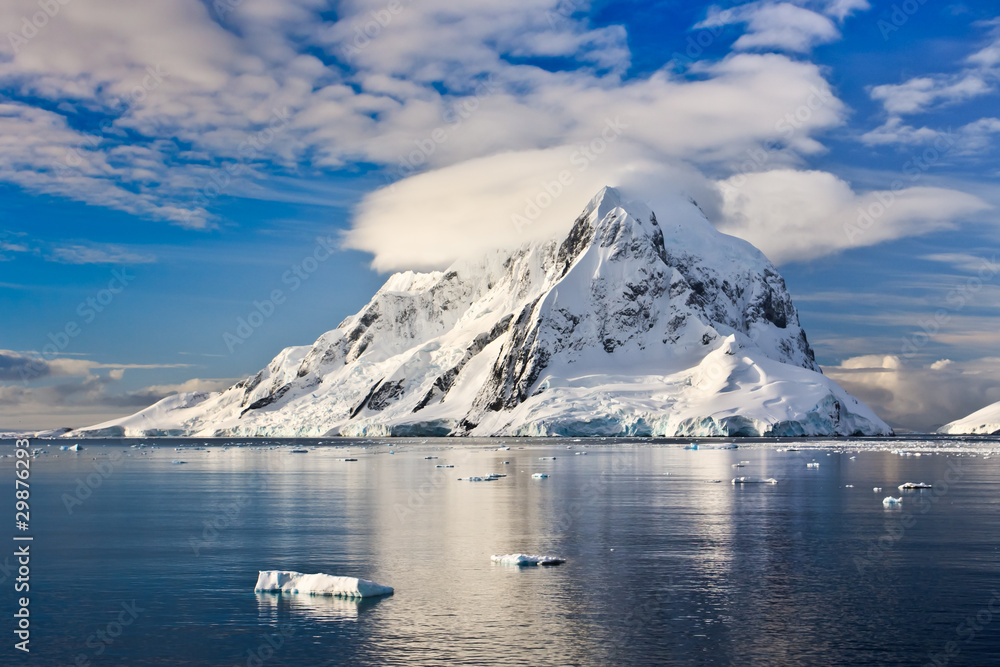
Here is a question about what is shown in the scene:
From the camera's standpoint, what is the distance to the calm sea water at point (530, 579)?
557 inches

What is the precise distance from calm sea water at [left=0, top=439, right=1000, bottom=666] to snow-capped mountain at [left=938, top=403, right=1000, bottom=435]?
5383 inches

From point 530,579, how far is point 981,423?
553 ft

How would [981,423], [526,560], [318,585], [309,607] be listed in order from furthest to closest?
[981,423] → [526,560] → [318,585] → [309,607]

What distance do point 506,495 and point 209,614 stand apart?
23.8m

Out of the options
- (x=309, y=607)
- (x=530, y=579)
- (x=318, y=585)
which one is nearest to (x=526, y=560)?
(x=530, y=579)

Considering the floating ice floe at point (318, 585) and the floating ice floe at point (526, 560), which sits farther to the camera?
the floating ice floe at point (526, 560)

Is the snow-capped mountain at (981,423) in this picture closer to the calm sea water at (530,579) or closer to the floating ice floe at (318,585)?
the calm sea water at (530,579)

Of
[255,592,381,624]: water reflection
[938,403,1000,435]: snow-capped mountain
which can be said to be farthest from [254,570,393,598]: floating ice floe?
[938,403,1000,435]: snow-capped mountain

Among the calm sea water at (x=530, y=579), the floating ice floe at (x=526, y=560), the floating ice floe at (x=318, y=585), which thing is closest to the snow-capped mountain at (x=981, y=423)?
the calm sea water at (x=530, y=579)

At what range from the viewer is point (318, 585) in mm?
18250

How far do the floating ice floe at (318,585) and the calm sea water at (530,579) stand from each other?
1.56 ft

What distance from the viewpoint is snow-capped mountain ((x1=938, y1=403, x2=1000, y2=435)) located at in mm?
158625

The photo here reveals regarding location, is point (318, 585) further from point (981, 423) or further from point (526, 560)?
point (981, 423)

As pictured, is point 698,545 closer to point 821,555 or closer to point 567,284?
point 821,555
